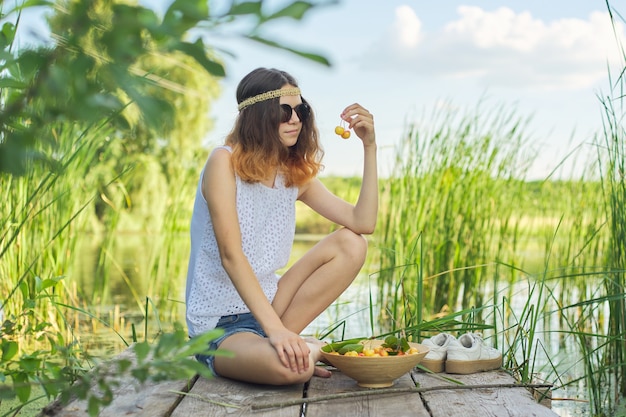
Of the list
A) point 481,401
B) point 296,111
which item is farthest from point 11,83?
point 296,111

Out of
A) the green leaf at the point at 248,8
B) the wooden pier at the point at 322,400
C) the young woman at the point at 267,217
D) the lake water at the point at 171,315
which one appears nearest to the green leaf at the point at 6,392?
the green leaf at the point at 248,8

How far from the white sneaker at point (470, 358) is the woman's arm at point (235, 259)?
0.53 m

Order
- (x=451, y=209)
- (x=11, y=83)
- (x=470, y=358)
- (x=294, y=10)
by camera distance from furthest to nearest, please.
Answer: (x=451, y=209) → (x=470, y=358) → (x=11, y=83) → (x=294, y=10)

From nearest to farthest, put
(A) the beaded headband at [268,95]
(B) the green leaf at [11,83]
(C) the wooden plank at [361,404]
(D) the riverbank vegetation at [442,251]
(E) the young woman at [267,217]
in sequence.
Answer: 1. (B) the green leaf at [11,83]
2. (C) the wooden plank at [361,404]
3. (E) the young woman at [267,217]
4. (A) the beaded headband at [268,95]
5. (D) the riverbank vegetation at [442,251]

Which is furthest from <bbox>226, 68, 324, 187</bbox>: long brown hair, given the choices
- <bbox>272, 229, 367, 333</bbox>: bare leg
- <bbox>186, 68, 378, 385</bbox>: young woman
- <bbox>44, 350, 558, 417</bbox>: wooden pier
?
<bbox>44, 350, 558, 417</bbox>: wooden pier

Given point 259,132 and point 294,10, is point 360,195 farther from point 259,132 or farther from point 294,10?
point 294,10

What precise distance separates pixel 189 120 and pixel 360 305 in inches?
496

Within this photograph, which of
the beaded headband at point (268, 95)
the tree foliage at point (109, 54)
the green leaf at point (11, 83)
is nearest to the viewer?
the tree foliage at point (109, 54)

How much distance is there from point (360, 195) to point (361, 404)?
0.89m

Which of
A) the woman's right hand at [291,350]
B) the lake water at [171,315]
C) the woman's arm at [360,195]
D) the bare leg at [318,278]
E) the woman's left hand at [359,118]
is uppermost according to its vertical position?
the woman's left hand at [359,118]

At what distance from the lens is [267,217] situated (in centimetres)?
249

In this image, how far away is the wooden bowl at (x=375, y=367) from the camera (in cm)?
200

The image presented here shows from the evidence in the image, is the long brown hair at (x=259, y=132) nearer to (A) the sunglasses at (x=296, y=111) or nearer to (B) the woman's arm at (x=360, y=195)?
(A) the sunglasses at (x=296, y=111)

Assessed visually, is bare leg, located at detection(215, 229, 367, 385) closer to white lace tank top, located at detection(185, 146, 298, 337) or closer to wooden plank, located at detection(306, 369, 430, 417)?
white lace tank top, located at detection(185, 146, 298, 337)
